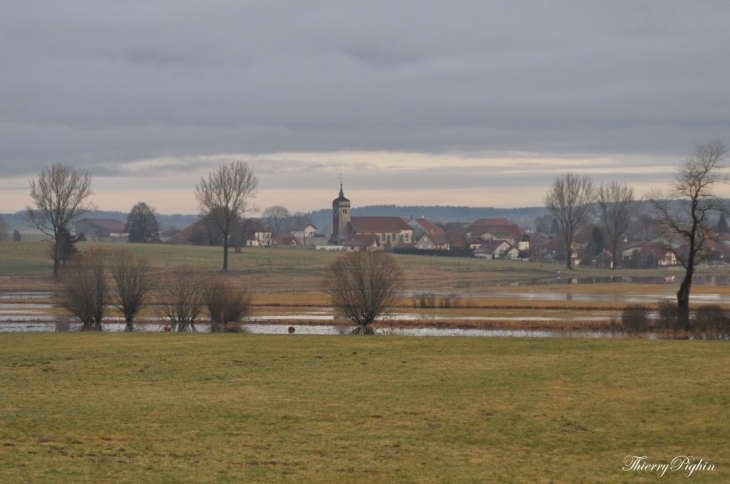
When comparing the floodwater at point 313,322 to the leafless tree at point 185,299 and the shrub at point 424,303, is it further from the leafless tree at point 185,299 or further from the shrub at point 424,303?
the shrub at point 424,303

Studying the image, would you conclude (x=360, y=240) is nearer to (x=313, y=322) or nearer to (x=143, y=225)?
(x=143, y=225)

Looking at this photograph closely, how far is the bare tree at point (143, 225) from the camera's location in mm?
168375

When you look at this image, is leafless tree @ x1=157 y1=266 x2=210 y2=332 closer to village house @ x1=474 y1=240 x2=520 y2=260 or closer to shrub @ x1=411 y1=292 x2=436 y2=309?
shrub @ x1=411 y1=292 x2=436 y2=309

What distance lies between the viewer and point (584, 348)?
29.8 m

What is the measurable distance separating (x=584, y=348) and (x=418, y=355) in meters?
5.95

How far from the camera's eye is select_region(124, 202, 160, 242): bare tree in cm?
16838

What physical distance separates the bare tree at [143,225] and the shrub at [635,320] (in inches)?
5342

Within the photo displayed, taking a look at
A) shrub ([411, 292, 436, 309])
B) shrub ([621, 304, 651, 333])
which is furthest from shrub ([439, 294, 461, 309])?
shrub ([621, 304, 651, 333])

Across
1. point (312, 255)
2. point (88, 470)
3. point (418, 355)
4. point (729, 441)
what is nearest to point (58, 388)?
point (88, 470)

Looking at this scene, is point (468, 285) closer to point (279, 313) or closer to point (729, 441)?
point (279, 313)

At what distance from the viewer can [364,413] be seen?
750 inches
